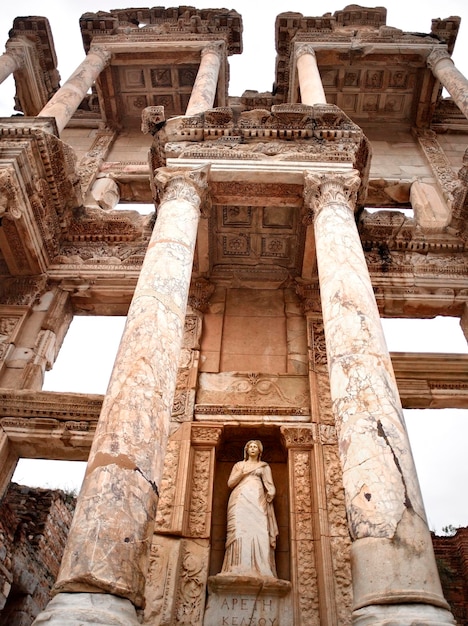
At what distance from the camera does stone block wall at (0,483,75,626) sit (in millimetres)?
10352

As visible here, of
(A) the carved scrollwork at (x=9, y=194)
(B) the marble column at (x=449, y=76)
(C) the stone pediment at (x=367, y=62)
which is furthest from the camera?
(C) the stone pediment at (x=367, y=62)

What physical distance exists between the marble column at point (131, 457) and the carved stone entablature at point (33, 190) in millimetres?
3539

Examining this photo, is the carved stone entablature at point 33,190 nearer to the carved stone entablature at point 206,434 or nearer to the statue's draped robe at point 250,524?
the carved stone entablature at point 206,434

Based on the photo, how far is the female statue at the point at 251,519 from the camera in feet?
21.0

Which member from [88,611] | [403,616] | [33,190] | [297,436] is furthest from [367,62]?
[88,611]

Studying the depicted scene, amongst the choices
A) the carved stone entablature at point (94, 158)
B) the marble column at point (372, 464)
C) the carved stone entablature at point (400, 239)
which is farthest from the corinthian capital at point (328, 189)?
the carved stone entablature at point (94, 158)

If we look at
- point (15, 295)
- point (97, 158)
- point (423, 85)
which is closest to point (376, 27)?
point (423, 85)

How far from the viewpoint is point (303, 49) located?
15203 millimetres

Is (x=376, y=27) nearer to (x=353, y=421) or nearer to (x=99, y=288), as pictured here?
(x=99, y=288)

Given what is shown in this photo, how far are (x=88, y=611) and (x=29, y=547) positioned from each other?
922 centimetres

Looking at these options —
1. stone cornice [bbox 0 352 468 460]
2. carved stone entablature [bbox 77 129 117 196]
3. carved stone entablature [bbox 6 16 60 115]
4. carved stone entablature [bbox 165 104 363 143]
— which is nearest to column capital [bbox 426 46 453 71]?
carved stone entablature [bbox 165 104 363 143]

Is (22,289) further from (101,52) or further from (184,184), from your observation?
(101,52)

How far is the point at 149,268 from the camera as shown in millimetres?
6617

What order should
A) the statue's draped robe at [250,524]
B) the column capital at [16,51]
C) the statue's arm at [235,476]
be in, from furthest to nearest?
the column capital at [16,51], the statue's arm at [235,476], the statue's draped robe at [250,524]
